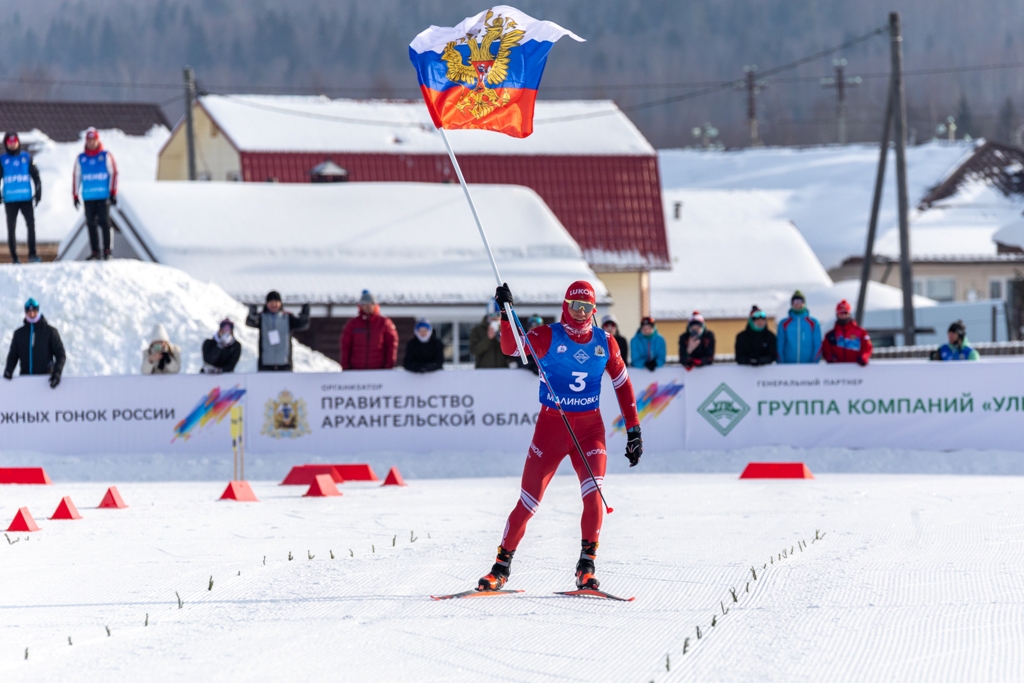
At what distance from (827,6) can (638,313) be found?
138889mm

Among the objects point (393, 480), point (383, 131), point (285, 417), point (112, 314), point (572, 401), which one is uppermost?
point (383, 131)

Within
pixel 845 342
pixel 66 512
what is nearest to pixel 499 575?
pixel 66 512

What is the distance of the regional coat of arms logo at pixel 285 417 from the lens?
17984 millimetres

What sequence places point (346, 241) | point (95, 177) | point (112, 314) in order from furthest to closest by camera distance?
1. point (346, 241)
2. point (112, 314)
3. point (95, 177)

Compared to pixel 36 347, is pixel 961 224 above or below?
above

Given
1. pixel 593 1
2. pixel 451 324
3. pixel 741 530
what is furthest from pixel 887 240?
pixel 593 1

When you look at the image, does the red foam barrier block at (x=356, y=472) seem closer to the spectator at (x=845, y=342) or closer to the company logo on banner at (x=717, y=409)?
the company logo on banner at (x=717, y=409)

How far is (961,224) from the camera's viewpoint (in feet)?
195

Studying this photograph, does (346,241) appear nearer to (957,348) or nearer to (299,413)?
(299,413)

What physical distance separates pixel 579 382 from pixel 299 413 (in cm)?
1001

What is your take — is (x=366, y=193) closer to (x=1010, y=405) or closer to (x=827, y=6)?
(x=1010, y=405)

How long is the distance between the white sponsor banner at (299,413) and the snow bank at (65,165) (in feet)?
80.9

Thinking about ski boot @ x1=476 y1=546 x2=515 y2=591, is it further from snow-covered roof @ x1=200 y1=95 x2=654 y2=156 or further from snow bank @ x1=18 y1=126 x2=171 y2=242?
snow bank @ x1=18 y1=126 x2=171 y2=242

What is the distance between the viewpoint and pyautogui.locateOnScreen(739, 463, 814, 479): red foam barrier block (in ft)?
51.8
